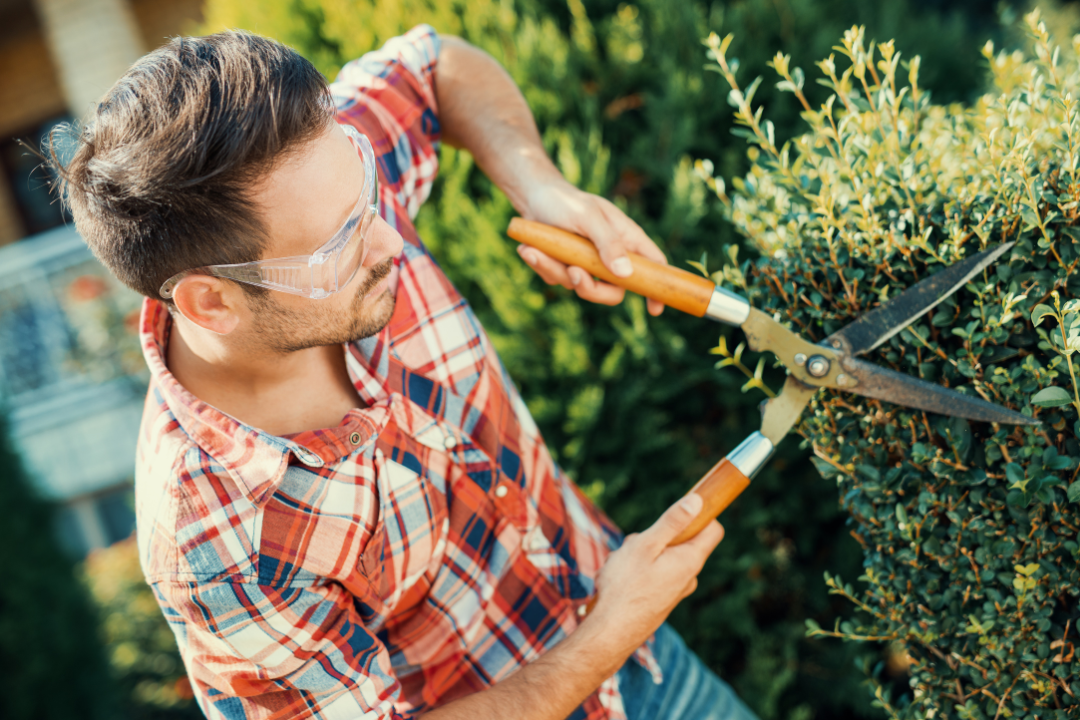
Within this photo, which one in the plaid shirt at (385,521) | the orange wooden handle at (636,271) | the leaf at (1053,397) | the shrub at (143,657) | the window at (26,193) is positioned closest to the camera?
the leaf at (1053,397)

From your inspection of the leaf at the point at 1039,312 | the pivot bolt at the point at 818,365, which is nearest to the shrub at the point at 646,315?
the pivot bolt at the point at 818,365

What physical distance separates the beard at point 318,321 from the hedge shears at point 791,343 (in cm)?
36

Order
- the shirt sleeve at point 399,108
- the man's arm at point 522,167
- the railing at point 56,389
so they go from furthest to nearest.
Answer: the railing at point 56,389 < the shirt sleeve at point 399,108 < the man's arm at point 522,167

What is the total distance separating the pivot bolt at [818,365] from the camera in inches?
56.1

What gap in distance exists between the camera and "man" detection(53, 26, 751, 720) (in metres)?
1.37

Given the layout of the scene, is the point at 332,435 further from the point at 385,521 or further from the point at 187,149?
the point at 187,149

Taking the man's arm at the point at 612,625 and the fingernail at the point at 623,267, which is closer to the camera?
the man's arm at the point at 612,625

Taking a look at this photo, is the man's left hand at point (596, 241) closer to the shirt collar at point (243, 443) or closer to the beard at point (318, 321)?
the beard at point (318, 321)

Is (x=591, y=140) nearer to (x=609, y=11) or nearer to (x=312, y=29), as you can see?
(x=609, y=11)

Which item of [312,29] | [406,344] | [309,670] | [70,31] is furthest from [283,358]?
[70,31]

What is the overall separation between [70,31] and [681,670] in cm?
848

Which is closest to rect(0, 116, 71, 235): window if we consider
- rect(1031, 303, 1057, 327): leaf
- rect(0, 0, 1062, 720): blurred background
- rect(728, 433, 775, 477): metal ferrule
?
rect(0, 0, 1062, 720): blurred background

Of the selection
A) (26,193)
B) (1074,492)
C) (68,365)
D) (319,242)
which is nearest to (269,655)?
(319,242)

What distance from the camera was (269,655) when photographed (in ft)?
4.54
